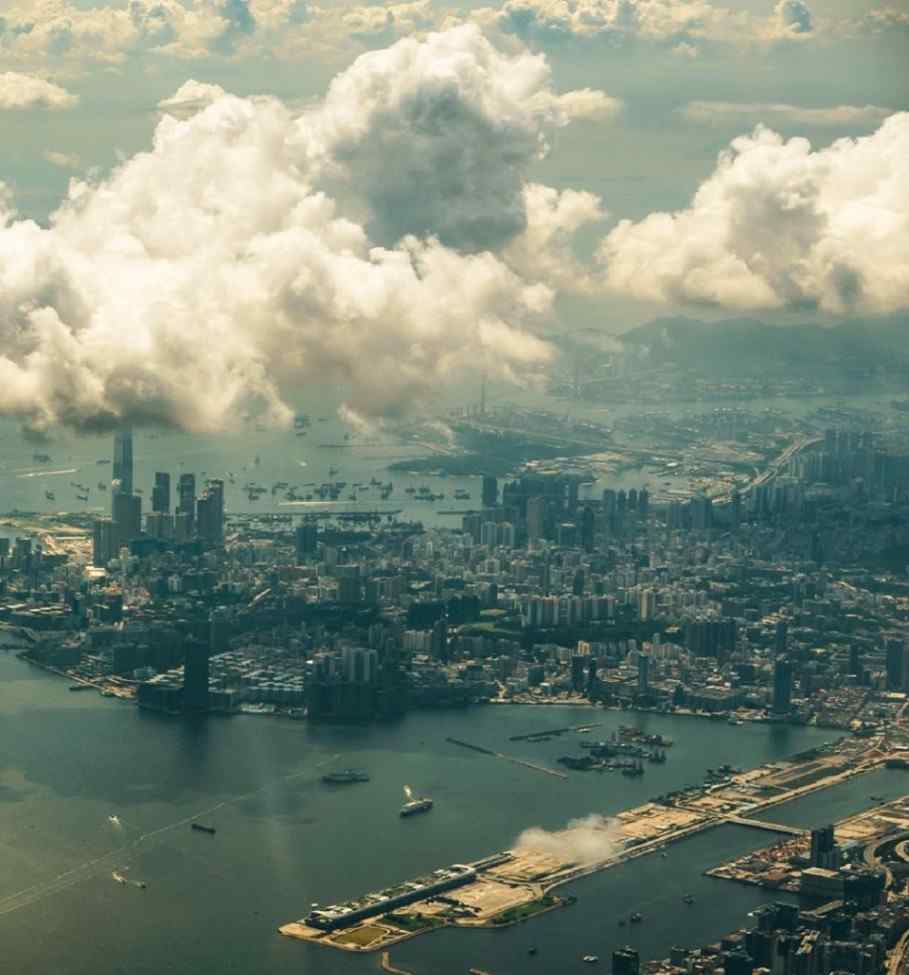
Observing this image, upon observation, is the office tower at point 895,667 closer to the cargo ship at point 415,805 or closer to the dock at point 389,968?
the cargo ship at point 415,805

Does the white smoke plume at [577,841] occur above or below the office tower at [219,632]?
below

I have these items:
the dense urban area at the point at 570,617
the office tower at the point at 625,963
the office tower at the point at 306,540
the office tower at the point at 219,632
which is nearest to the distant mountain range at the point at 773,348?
the dense urban area at the point at 570,617

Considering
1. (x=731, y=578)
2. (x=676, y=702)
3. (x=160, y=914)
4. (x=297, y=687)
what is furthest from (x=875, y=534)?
(x=160, y=914)

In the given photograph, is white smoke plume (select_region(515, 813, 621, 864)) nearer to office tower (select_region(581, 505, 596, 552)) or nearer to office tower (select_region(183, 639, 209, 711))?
office tower (select_region(183, 639, 209, 711))

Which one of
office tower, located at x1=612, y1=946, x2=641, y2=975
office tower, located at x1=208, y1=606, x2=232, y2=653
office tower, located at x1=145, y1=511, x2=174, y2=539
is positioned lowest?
office tower, located at x1=612, y1=946, x2=641, y2=975

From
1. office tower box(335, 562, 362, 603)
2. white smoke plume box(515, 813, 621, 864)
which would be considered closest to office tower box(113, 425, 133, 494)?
office tower box(335, 562, 362, 603)

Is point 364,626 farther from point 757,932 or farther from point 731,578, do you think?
point 757,932
